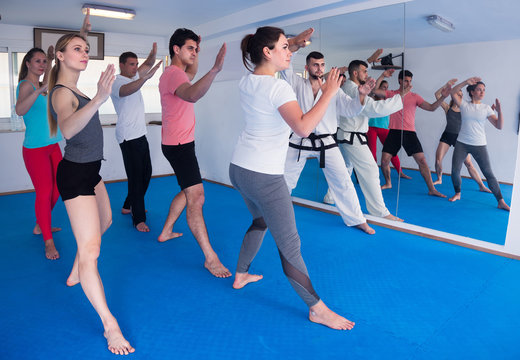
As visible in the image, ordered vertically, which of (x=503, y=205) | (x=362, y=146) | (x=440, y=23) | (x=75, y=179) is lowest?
(x=503, y=205)

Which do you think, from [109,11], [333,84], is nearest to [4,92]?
[109,11]

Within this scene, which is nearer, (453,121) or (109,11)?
(453,121)

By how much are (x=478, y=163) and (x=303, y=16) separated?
2.24 metres

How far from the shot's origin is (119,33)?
6.14 meters

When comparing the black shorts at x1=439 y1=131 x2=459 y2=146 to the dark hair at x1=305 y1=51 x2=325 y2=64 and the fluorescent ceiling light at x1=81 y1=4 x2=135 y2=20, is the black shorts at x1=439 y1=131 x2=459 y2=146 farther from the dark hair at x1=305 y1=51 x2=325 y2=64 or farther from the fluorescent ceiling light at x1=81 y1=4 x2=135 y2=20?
the fluorescent ceiling light at x1=81 y1=4 x2=135 y2=20

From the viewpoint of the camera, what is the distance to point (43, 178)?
3.22 meters

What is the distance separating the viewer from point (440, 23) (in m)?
3.29

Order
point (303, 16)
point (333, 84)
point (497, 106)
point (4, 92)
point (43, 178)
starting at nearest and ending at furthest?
point (333, 84) < point (497, 106) < point (43, 178) < point (303, 16) < point (4, 92)

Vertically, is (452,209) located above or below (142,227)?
above

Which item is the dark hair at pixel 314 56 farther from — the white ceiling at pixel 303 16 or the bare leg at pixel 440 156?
the bare leg at pixel 440 156

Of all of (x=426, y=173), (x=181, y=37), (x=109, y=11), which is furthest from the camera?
(x=109, y=11)

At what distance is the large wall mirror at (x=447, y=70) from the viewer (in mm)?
3047

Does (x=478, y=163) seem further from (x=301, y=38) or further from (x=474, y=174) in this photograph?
(x=301, y=38)

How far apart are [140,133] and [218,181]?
2.19m
